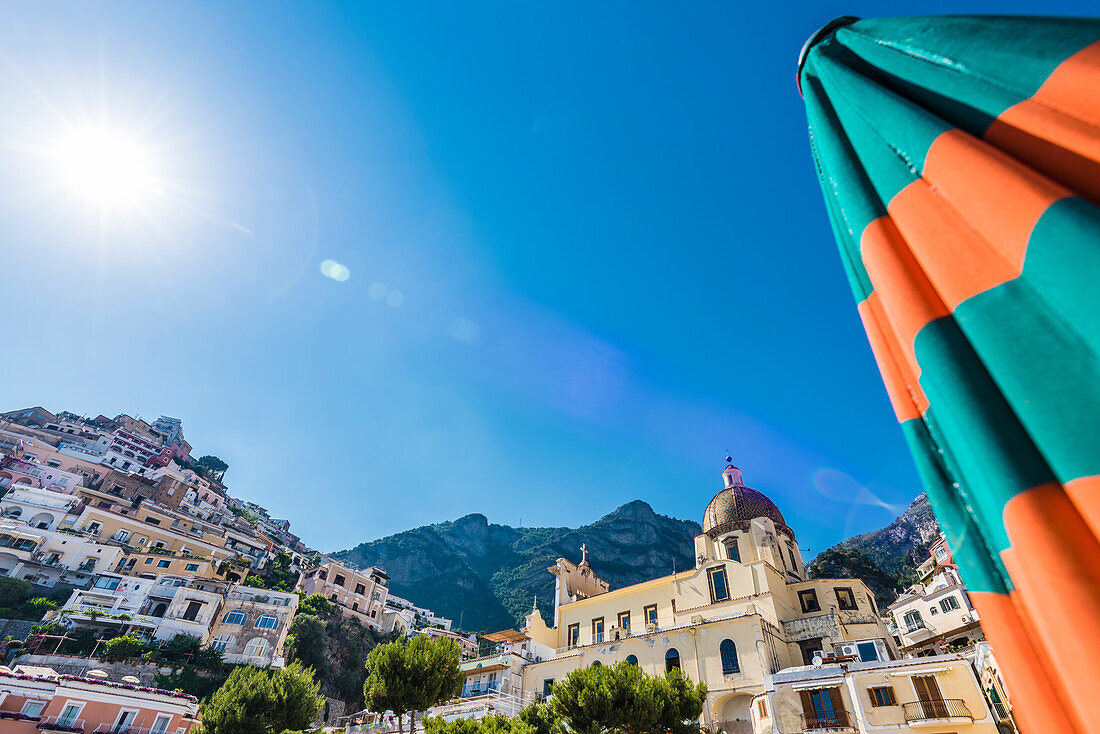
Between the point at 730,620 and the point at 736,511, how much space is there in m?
10.6

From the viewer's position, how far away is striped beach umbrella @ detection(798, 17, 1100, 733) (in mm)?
1309

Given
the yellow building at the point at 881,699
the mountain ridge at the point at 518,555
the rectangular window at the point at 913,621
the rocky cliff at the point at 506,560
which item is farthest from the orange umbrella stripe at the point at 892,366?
the rocky cliff at the point at 506,560

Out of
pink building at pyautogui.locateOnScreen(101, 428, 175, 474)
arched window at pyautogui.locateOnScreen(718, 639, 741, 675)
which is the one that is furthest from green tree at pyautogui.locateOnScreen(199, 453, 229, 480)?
arched window at pyautogui.locateOnScreen(718, 639, 741, 675)

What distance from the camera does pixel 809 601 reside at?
31.7 metres

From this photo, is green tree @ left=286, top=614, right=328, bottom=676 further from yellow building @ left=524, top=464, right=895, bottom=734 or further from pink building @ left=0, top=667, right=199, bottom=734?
yellow building @ left=524, top=464, right=895, bottom=734

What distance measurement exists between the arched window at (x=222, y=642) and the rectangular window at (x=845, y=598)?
47.9 m

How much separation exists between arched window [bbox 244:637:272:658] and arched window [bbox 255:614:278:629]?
1.07 metres

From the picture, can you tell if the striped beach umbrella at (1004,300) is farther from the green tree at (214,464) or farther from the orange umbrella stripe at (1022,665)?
the green tree at (214,464)

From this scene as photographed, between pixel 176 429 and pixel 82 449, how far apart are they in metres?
34.0

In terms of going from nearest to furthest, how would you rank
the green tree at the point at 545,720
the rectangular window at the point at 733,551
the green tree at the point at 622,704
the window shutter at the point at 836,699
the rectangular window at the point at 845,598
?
the green tree at the point at 622,704 < the window shutter at the point at 836,699 < the green tree at the point at 545,720 < the rectangular window at the point at 845,598 < the rectangular window at the point at 733,551

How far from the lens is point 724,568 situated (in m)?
32.0

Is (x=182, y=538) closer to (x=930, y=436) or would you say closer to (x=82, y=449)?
(x=82, y=449)

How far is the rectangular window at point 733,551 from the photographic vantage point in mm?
34816

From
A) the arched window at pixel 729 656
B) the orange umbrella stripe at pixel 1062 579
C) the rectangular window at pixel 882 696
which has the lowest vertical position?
the orange umbrella stripe at pixel 1062 579
